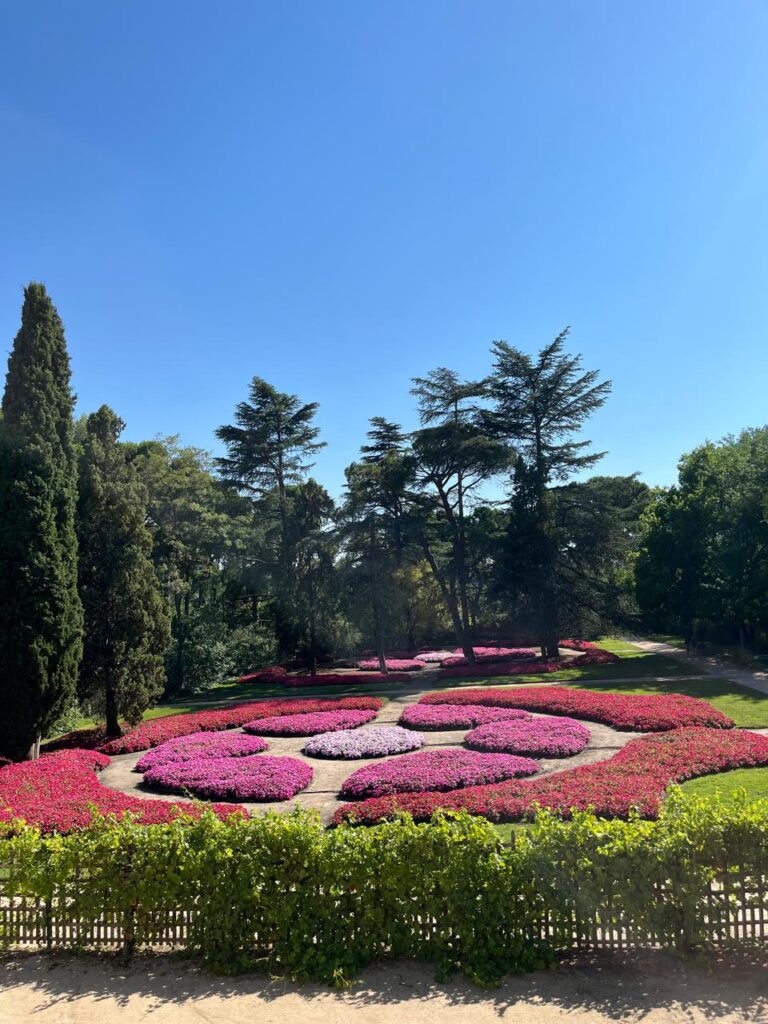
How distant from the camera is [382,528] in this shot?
106 ft

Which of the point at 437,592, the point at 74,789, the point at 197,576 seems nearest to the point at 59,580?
the point at 74,789

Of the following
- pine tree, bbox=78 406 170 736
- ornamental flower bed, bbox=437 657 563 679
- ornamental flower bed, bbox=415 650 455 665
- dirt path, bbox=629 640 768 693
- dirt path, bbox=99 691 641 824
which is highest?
pine tree, bbox=78 406 170 736

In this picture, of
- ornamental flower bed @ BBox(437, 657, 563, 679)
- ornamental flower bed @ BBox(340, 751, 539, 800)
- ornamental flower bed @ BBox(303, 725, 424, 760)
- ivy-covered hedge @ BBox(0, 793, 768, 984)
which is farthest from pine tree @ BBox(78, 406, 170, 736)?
ornamental flower bed @ BBox(437, 657, 563, 679)

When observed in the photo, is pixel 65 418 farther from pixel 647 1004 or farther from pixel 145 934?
pixel 647 1004

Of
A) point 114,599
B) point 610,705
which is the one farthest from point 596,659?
point 114,599

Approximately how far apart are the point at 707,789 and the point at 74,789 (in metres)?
10.8

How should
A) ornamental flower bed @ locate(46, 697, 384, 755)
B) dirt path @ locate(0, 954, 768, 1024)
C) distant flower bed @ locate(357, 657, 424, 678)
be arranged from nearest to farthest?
dirt path @ locate(0, 954, 768, 1024), ornamental flower bed @ locate(46, 697, 384, 755), distant flower bed @ locate(357, 657, 424, 678)

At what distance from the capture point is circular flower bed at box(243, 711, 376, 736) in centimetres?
1762

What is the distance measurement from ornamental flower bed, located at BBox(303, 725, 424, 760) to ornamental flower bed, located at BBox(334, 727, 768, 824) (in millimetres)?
3887

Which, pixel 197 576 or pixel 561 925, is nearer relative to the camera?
pixel 561 925

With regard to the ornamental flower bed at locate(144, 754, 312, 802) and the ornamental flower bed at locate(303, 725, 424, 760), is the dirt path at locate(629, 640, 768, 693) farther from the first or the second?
the ornamental flower bed at locate(144, 754, 312, 802)

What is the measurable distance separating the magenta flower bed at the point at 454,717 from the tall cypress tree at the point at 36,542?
28.7 ft

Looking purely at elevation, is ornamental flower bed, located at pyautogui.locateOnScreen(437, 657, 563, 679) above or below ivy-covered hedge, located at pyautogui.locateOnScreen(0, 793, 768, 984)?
below

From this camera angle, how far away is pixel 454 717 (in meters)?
18.0
